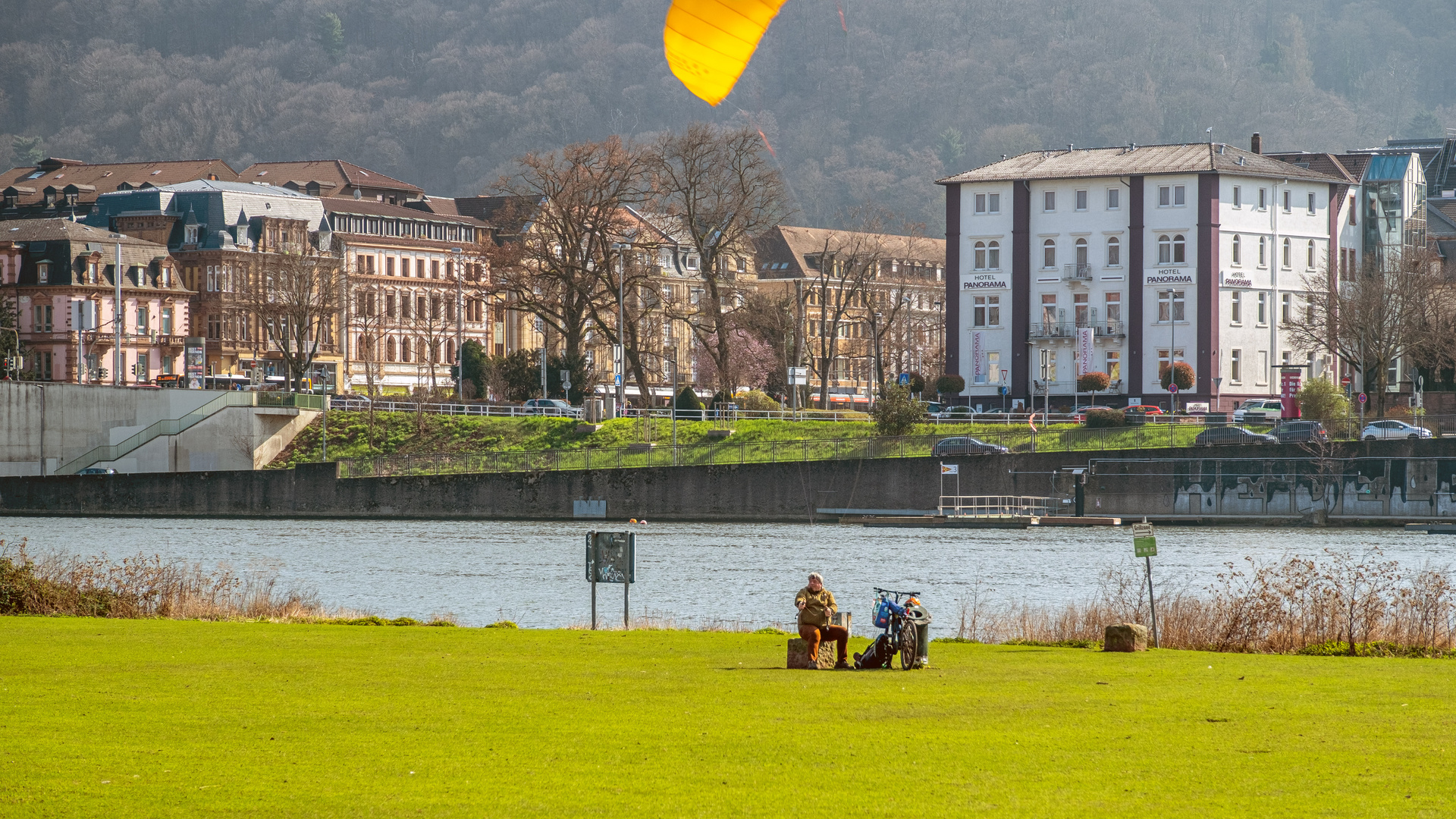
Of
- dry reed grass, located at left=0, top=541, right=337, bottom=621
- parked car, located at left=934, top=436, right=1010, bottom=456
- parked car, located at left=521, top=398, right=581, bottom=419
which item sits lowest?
dry reed grass, located at left=0, top=541, right=337, bottom=621

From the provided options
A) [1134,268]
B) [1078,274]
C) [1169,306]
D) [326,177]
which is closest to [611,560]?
[1169,306]

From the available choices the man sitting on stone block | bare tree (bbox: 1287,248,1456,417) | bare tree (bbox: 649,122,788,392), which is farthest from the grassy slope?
the man sitting on stone block

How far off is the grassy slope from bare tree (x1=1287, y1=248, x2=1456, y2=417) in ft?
53.4

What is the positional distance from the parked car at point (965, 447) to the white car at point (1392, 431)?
43.6ft

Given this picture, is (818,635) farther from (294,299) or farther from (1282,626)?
(294,299)

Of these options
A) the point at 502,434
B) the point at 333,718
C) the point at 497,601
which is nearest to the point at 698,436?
the point at 502,434

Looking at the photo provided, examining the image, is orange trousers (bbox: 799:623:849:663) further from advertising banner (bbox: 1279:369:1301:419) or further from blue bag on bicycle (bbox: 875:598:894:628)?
advertising banner (bbox: 1279:369:1301:419)

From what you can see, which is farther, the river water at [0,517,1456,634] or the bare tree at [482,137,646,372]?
the bare tree at [482,137,646,372]

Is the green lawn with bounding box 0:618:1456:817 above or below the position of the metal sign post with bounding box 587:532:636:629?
below

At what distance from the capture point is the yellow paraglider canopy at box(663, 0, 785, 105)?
13.7 meters

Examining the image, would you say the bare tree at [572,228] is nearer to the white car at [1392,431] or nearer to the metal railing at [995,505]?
the metal railing at [995,505]

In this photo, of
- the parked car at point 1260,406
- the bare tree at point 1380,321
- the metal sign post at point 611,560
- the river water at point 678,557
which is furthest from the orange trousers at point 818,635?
the bare tree at point 1380,321

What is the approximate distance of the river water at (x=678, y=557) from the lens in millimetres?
38219

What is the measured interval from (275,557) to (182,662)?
34117 millimetres
